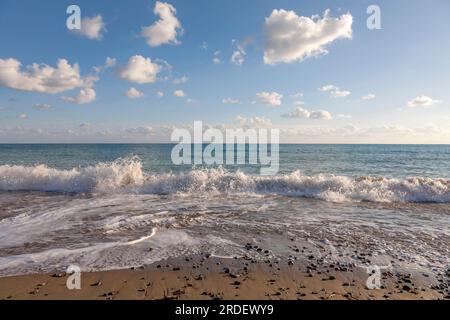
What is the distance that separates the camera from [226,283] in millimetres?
5730

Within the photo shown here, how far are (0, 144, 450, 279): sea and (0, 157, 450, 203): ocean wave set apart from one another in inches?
2.5

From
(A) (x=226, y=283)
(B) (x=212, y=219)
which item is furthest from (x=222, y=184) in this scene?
(A) (x=226, y=283)

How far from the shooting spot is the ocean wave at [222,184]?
610 inches

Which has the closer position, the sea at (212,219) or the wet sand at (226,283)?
the wet sand at (226,283)

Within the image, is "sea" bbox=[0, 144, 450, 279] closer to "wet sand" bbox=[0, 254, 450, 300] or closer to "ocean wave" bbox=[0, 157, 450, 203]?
"ocean wave" bbox=[0, 157, 450, 203]

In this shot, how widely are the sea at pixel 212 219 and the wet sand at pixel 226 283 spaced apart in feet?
1.57

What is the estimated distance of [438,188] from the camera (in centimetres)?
1592

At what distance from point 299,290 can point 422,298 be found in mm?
2143

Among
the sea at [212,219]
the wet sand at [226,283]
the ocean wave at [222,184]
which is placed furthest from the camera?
the ocean wave at [222,184]

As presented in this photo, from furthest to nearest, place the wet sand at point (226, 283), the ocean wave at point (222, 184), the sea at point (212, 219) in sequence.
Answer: the ocean wave at point (222, 184) < the sea at point (212, 219) < the wet sand at point (226, 283)

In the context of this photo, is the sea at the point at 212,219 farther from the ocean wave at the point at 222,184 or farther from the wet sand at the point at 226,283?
the wet sand at the point at 226,283

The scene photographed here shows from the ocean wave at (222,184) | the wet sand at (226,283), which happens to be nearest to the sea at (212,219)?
the ocean wave at (222,184)
